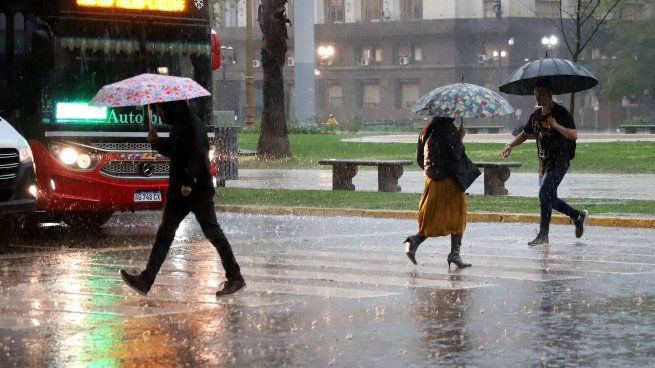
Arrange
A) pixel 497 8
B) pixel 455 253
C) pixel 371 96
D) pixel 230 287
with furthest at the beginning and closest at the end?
pixel 371 96 → pixel 497 8 → pixel 455 253 → pixel 230 287

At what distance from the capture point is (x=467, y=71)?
95688mm

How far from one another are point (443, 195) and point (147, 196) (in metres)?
5.23

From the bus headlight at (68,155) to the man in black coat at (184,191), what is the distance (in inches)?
A: 234

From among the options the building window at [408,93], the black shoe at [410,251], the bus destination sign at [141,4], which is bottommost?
the building window at [408,93]

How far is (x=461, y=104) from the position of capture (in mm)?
14609

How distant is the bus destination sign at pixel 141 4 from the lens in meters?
18.4

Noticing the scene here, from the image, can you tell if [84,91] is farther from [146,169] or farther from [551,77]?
[551,77]

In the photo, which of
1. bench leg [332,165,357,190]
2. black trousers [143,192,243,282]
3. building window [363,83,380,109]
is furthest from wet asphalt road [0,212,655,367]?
building window [363,83,380,109]

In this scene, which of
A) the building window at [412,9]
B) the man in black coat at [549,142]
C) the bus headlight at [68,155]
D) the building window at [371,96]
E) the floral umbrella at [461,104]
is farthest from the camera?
the building window at [371,96]

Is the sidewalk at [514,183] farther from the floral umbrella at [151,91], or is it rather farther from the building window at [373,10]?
the building window at [373,10]

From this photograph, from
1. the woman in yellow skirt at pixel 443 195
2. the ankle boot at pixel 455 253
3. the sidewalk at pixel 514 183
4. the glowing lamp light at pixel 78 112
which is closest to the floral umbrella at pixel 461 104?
the woman in yellow skirt at pixel 443 195

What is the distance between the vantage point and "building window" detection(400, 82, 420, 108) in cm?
9912

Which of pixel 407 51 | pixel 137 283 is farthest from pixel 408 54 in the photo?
pixel 137 283

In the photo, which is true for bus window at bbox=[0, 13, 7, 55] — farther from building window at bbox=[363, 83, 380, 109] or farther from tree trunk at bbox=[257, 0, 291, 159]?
building window at bbox=[363, 83, 380, 109]
